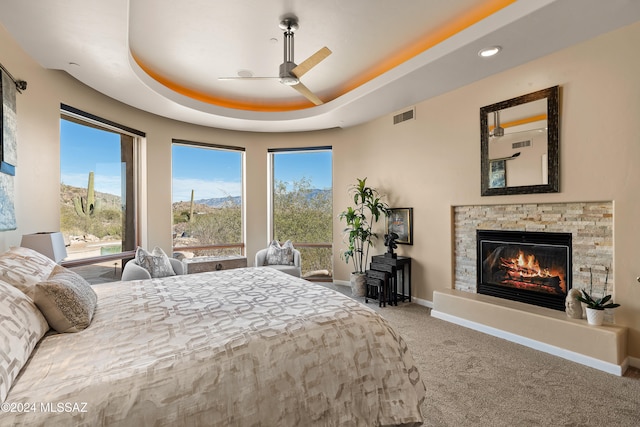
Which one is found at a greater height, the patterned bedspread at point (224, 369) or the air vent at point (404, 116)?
the air vent at point (404, 116)

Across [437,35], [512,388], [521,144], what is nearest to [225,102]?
[437,35]

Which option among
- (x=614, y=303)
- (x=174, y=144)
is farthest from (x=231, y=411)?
(x=174, y=144)

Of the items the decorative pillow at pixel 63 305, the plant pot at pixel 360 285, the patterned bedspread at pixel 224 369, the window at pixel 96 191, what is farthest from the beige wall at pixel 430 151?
the patterned bedspread at pixel 224 369

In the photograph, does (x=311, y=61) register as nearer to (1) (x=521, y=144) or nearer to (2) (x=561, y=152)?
(1) (x=521, y=144)

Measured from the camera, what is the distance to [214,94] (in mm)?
4609

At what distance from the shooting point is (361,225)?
4.97 meters

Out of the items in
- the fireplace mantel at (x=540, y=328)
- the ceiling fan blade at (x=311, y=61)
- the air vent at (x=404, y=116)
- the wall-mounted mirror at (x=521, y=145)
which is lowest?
the fireplace mantel at (x=540, y=328)

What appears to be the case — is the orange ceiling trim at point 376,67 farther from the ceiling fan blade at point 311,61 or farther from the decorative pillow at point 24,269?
the decorative pillow at point 24,269

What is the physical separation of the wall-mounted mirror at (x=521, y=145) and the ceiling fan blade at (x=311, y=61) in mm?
2180

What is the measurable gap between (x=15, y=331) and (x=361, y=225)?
13.9 ft

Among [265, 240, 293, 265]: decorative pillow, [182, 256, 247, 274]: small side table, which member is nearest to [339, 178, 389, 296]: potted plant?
[265, 240, 293, 265]: decorative pillow

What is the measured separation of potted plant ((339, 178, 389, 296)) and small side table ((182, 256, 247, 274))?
183cm

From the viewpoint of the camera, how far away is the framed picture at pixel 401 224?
4543 mm

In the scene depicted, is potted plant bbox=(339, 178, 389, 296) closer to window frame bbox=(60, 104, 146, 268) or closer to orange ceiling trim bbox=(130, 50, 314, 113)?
orange ceiling trim bbox=(130, 50, 314, 113)
